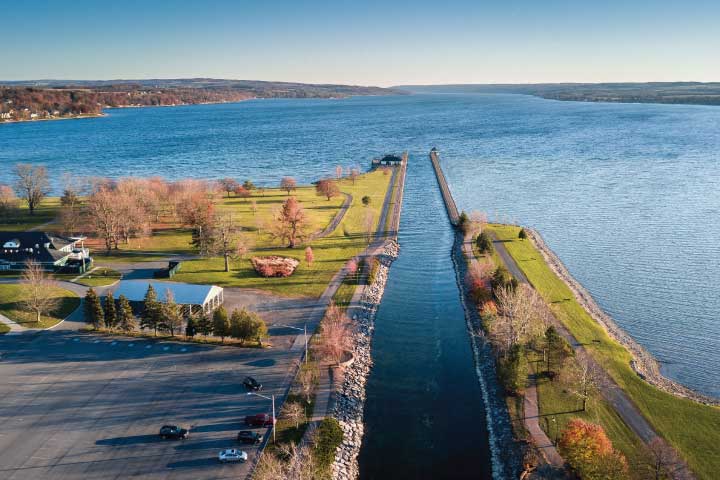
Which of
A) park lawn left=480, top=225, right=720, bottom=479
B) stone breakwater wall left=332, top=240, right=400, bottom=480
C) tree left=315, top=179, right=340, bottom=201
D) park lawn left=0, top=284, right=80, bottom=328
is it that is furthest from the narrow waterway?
tree left=315, top=179, right=340, bottom=201

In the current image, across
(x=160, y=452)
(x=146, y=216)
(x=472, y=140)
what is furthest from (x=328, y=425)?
(x=472, y=140)

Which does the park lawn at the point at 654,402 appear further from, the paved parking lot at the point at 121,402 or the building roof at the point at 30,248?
the building roof at the point at 30,248

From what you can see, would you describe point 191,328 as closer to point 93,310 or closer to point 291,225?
point 93,310

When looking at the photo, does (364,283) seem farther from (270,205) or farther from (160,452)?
(270,205)

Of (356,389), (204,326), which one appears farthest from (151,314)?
(356,389)

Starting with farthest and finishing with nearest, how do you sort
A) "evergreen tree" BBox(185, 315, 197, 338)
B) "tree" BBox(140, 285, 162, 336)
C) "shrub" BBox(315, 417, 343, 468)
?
"tree" BBox(140, 285, 162, 336), "evergreen tree" BBox(185, 315, 197, 338), "shrub" BBox(315, 417, 343, 468)

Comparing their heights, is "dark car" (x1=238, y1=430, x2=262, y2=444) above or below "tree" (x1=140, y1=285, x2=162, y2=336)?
below

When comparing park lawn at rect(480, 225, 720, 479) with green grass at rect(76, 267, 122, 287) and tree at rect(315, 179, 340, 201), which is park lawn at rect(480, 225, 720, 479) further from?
tree at rect(315, 179, 340, 201)
